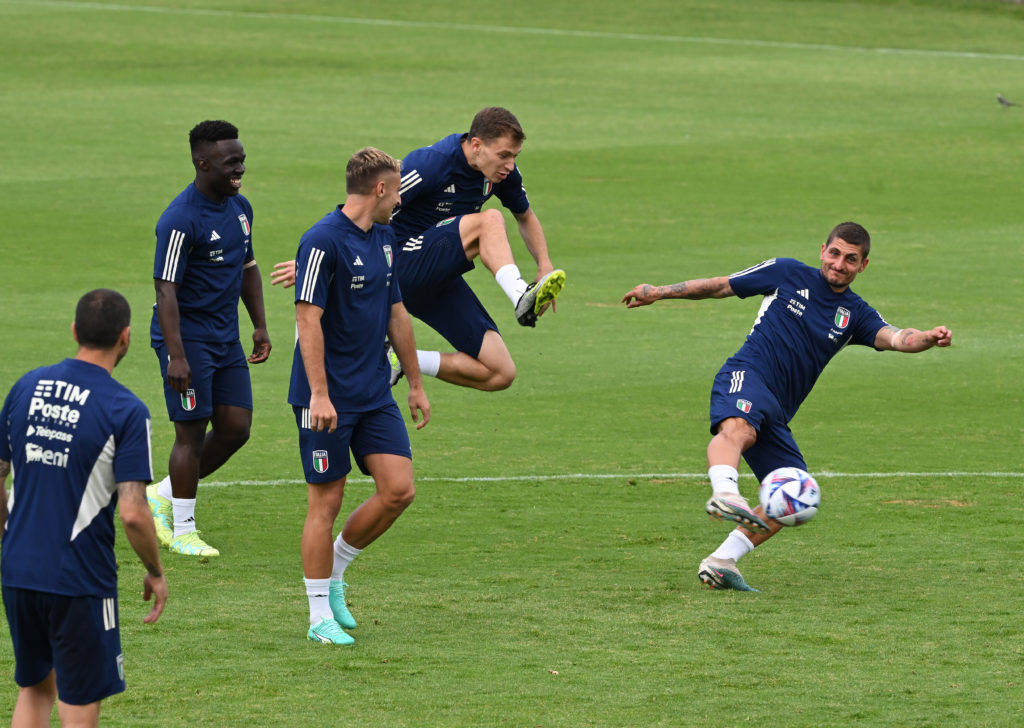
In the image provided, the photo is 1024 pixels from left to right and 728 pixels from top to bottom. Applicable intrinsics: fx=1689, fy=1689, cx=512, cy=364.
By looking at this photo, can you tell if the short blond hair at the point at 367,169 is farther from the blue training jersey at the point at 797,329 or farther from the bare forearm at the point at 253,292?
the blue training jersey at the point at 797,329

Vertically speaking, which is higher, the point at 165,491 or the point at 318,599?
the point at 318,599

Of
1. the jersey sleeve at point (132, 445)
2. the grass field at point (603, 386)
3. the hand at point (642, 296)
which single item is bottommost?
the grass field at point (603, 386)

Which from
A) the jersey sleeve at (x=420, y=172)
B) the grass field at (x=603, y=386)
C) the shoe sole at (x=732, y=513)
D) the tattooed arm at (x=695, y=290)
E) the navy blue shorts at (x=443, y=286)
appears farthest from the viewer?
the navy blue shorts at (x=443, y=286)

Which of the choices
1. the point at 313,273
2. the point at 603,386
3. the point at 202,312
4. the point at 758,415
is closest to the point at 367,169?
the point at 313,273

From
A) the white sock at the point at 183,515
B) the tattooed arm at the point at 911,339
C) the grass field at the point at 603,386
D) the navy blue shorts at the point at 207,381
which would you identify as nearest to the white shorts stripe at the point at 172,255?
the navy blue shorts at the point at 207,381

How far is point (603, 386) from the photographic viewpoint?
643 inches

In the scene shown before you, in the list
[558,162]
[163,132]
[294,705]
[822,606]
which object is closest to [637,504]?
[822,606]

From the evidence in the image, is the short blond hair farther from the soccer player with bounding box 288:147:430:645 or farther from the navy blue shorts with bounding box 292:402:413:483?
the navy blue shorts with bounding box 292:402:413:483

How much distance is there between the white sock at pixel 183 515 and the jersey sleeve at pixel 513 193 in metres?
3.01

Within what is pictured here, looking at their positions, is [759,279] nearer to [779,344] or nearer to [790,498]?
[779,344]

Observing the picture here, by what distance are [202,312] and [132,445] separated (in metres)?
4.13

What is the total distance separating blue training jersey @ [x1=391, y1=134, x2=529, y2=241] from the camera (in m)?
11.2

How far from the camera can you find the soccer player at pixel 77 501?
230 inches

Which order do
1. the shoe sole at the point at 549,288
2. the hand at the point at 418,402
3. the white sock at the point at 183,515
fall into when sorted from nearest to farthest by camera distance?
the hand at the point at 418,402, the white sock at the point at 183,515, the shoe sole at the point at 549,288
